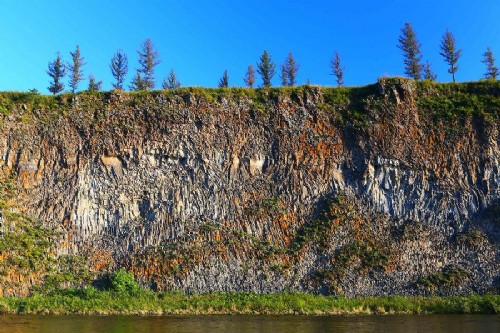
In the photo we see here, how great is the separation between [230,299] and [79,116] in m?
20.5

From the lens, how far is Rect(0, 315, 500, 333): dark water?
19.6 meters

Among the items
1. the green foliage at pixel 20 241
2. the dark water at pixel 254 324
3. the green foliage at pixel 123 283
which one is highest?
the green foliage at pixel 20 241

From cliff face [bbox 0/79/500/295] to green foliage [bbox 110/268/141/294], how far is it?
102 centimetres

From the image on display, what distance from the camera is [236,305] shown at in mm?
27812

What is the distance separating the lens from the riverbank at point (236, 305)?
26719mm

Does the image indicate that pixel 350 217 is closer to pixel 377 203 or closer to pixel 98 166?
pixel 377 203

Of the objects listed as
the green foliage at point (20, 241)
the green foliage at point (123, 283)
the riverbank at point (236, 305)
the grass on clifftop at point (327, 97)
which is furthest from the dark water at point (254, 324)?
the grass on clifftop at point (327, 97)

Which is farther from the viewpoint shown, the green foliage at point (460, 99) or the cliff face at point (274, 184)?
the green foliage at point (460, 99)

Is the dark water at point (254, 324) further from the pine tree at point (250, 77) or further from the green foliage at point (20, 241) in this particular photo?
the pine tree at point (250, 77)

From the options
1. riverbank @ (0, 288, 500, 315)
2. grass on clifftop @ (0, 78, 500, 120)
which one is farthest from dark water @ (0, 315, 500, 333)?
grass on clifftop @ (0, 78, 500, 120)

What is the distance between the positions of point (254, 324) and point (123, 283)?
12.0m

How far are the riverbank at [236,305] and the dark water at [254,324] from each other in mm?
1908

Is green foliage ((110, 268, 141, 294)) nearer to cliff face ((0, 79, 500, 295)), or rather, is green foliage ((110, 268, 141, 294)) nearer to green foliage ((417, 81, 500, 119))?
cliff face ((0, 79, 500, 295))

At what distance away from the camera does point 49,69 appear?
62094 mm
